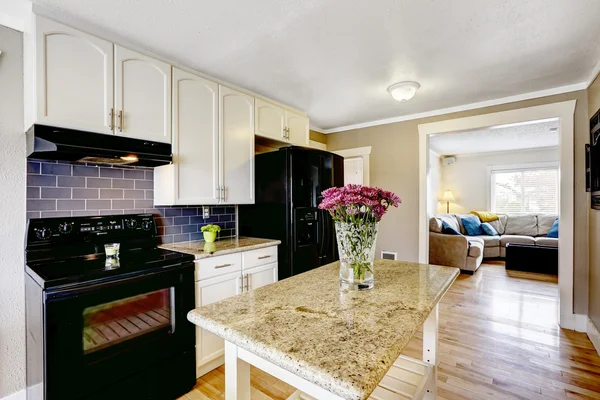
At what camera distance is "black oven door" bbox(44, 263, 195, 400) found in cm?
137

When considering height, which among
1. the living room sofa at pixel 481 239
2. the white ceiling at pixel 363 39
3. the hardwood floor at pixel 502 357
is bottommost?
the hardwood floor at pixel 502 357

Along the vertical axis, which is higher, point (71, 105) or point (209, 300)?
point (71, 105)

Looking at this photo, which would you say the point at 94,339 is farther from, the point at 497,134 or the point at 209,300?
the point at 497,134

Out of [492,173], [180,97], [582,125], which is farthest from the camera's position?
[492,173]

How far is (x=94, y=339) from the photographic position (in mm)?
1495

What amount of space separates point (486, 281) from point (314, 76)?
407cm

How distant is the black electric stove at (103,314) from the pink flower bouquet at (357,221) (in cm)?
119

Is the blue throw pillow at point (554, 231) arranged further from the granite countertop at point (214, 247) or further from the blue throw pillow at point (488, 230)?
the granite countertop at point (214, 247)

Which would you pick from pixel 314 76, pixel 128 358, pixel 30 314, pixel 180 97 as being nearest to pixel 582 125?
pixel 314 76

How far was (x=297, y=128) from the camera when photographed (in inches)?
128

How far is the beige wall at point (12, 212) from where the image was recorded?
1701 mm

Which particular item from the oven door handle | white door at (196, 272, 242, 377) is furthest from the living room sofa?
the oven door handle

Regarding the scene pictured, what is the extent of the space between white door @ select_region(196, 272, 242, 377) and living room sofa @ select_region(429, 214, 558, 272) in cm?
407

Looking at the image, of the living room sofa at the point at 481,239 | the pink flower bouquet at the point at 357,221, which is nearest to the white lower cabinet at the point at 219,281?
the pink flower bouquet at the point at 357,221
